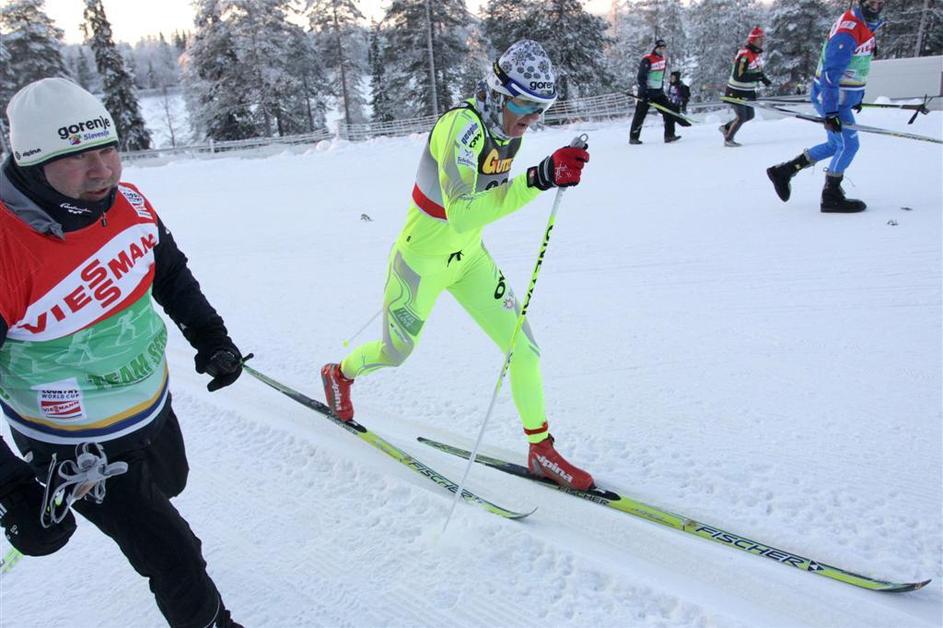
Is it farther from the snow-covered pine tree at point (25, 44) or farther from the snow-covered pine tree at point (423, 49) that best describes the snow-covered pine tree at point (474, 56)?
the snow-covered pine tree at point (25, 44)

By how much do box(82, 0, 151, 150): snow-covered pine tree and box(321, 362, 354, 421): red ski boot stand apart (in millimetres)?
34287

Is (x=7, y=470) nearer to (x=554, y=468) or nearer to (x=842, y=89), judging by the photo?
(x=554, y=468)

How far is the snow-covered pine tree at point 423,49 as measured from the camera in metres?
30.4

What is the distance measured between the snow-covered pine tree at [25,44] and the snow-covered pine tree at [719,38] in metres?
38.1

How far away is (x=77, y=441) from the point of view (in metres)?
2.01

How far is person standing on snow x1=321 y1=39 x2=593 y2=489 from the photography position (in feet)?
9.29

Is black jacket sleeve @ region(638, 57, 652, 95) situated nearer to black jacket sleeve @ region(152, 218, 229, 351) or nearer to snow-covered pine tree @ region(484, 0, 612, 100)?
black jacket sleeve @ region(152, 218, 229, 351)

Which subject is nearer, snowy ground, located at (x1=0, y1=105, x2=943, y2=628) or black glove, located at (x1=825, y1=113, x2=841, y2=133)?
snowy ground, located at (x1=0, y1=105, x2=943, y2=628)

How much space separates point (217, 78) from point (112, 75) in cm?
609

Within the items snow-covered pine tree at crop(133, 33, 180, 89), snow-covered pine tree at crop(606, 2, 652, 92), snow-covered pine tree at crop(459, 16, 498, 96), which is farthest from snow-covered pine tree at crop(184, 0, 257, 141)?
snow-covered pine tree at crop(133, 33, 180, 89)

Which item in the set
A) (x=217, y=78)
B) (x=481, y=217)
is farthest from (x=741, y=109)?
(x=217, y=78)

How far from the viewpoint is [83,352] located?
1932 millimetres

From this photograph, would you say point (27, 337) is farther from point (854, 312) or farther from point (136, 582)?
point (854, 312)

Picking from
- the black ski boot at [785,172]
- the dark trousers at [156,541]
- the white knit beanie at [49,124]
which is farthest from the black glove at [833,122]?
the dark trousers at [156,541]
